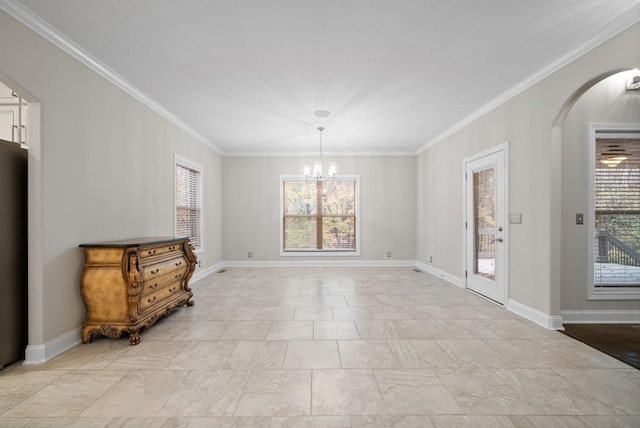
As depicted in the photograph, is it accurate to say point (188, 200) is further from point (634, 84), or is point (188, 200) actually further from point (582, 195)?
point (634, 84)

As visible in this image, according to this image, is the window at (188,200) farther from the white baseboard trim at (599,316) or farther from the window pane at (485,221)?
the white baseboard trim at (599,316)

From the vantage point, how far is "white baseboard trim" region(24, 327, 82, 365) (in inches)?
96.5

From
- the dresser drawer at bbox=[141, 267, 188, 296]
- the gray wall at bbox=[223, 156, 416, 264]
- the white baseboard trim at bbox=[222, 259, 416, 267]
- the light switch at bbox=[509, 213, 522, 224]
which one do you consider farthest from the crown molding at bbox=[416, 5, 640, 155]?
the dresser drawer at bbox=[141, 267, 188, 296]

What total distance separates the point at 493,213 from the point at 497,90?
1.66 metres

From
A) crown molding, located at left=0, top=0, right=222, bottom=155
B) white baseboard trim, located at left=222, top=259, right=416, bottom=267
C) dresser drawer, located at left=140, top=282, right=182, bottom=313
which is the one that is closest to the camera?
crown molding, located at left=0, top=0, right=222, bottom=155

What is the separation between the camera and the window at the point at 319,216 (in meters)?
7.13

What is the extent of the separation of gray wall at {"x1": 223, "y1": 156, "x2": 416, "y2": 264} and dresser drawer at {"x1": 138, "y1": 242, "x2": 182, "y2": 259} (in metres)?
3.18

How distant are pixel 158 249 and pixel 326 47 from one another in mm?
2802

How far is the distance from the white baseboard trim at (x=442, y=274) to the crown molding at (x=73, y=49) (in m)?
5.57

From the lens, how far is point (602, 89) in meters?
3.35

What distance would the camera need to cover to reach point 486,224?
14.3 feet

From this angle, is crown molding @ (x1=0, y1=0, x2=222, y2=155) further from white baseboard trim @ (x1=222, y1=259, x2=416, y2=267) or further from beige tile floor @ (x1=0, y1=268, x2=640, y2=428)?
white baseboard trim @ (x1=222, y1=259, x2=416, y2=267)

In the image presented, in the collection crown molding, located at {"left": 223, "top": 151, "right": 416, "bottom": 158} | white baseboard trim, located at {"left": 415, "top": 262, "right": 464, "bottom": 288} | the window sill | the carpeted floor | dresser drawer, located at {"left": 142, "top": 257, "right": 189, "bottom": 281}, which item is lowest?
the carpeted floor

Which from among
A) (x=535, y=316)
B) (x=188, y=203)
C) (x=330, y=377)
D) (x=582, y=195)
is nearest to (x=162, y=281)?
(x=330, y=377)
